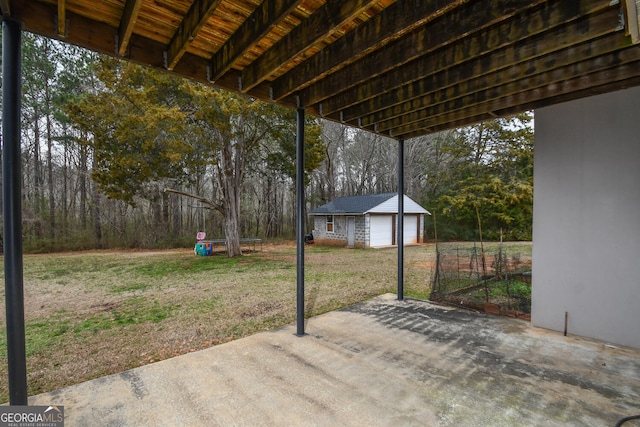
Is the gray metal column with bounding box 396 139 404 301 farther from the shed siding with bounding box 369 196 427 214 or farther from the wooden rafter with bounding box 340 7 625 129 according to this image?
the shed siding with bounding box 369 196 427 214

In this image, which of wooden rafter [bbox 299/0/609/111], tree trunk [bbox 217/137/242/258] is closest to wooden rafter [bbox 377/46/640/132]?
wooden rafter [bbox 299/0/609/111]

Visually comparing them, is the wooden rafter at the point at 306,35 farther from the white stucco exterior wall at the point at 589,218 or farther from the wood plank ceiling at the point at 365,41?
the white stucco exterior wall at the point at 589,218

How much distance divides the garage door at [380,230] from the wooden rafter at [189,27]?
12485 mm

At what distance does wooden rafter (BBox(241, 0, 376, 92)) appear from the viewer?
174cm

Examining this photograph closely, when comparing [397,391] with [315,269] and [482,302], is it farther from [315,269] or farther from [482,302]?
[315,269]

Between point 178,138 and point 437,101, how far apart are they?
8597 mm

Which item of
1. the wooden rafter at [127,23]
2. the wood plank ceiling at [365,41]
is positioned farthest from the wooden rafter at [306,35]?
the wooden rafter at [127,23]

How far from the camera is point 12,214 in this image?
1.56 meters

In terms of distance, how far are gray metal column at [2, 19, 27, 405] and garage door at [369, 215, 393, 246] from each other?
13157 mm

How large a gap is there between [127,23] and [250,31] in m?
0.73

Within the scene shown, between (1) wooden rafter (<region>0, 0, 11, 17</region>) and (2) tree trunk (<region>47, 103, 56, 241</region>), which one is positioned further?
(2) tree trunk (<region>47, 103, 56, 241</region>)

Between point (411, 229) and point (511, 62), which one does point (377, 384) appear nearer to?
point (511, 62)

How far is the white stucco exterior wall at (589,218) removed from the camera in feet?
9.60

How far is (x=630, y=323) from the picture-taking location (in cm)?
292
